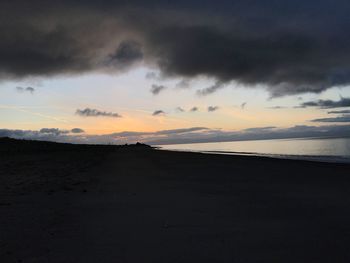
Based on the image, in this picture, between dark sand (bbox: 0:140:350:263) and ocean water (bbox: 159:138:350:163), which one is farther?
ocean water (bbox: 159:138:350:163)

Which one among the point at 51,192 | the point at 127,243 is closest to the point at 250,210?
the point at 127,243

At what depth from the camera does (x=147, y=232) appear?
6320mm

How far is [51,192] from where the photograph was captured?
1080 centimetres

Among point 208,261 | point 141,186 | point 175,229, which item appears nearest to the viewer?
point 208,261

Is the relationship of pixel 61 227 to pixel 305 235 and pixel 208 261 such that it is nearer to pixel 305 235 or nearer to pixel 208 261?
pixel 208 261

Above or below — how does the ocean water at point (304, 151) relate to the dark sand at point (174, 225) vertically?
above

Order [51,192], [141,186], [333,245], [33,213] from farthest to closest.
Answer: [141,186], [51,192], [33,213], [333,245]

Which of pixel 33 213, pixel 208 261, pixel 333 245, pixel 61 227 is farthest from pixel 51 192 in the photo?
Result: pixel 333 245

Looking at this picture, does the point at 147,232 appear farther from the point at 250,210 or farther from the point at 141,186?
the point at 141,186

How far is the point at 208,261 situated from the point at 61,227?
3184 mm

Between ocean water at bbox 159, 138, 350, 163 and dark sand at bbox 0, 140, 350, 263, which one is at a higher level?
ocean water at bbox 159, 138, 350, 163

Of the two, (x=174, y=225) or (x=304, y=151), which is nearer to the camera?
(x=174, y=225)

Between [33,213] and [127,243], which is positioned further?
[33,213]

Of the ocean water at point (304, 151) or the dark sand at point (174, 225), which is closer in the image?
the dark sand at point (174, 225)
